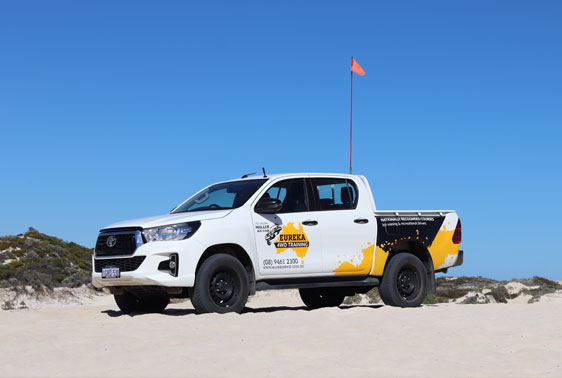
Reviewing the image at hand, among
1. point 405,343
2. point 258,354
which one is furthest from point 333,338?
point 258,354

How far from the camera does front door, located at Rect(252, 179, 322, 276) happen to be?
Answer: 11.0 meters

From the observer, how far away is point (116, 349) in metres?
7.69

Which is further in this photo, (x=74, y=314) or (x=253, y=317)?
(x=74, y=314)

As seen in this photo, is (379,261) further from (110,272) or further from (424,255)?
(110,272)

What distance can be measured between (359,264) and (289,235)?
1471 millimetres

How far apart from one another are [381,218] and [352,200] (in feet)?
1.93

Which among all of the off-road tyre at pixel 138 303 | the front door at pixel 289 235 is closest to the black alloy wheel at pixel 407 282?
the front door at pixel 289 235

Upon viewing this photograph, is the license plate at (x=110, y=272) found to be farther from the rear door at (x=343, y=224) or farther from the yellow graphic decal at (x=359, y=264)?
the yellow graphic decal at (x=359, y=264)

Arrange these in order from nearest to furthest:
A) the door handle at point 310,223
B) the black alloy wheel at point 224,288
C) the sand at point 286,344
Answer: the sand at point 286,344, the black alloy wheel at point 224,288, the door handle at point 310,223

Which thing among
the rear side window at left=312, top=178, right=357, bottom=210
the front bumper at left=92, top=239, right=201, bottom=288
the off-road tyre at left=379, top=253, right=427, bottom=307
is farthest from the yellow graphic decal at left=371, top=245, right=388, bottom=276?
the front bumper at left=92, top=239, right=201, bottom=288

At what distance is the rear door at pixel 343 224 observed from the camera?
38.4ft

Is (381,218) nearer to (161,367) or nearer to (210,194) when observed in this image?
(210,194)

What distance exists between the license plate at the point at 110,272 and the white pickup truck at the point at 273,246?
1 cm

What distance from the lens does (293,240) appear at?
37.1ft
